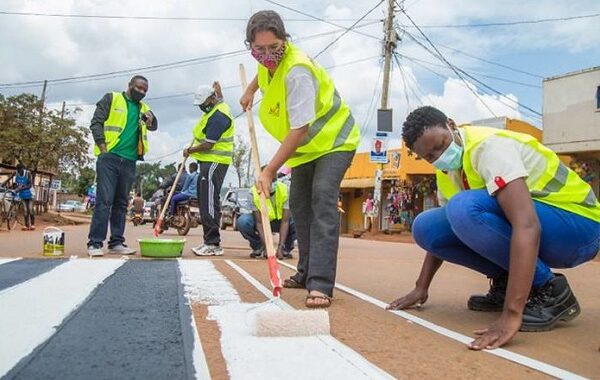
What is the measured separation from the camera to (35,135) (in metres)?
20.0

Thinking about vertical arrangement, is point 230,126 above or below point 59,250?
above

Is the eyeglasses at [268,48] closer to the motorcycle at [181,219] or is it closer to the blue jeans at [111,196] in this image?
the blue jeans at [111,196]

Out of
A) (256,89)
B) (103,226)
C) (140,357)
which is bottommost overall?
(140,357)

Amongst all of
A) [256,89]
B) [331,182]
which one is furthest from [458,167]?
[256,89]

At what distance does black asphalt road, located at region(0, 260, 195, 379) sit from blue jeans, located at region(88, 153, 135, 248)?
8.40 ft

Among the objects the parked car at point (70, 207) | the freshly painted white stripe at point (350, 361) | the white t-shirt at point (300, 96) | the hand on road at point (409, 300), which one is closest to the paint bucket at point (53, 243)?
the white t-shirt at point (300, 96)

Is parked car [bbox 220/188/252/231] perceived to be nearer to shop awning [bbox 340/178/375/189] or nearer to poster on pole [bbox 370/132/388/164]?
shop awning [bbox 340/178/375/189]

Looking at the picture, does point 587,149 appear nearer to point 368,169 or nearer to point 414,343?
point 368,169

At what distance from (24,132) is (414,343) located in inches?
803

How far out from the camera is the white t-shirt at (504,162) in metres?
2.38

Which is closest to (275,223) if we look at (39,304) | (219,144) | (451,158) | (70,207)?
(219,144)

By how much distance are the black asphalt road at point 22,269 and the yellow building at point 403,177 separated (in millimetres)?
16051

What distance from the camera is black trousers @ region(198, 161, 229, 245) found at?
6.12m

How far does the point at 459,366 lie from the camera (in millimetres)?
1959
